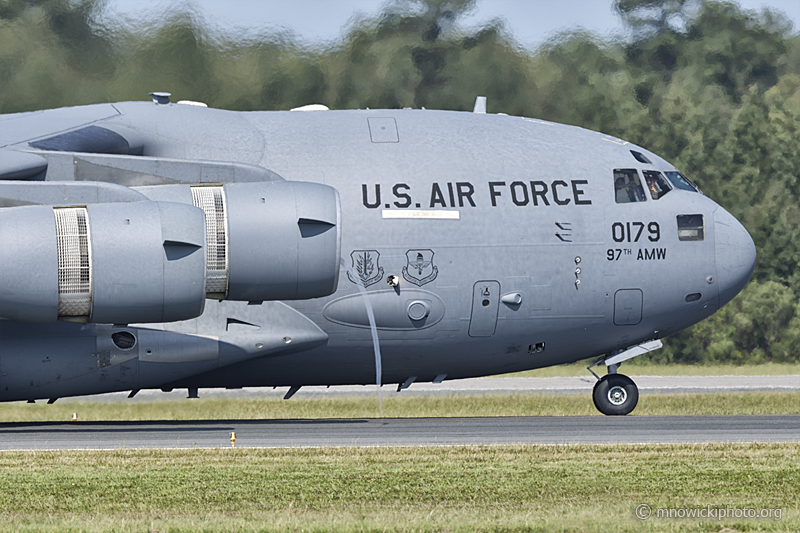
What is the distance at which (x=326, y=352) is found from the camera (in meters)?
20.1

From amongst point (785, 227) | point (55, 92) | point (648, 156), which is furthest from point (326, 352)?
point (785, 227)

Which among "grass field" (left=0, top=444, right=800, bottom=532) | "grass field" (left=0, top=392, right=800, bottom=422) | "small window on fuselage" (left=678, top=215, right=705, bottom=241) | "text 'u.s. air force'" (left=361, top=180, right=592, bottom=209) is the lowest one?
"grass field" (left=0, top=392, right=800, bottom=422)

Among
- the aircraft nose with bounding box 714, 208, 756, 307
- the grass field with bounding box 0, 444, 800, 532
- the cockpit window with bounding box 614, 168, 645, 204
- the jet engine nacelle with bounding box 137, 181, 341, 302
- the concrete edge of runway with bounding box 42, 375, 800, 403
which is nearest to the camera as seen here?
the grass field with bounding box 0, 444, 800, 532

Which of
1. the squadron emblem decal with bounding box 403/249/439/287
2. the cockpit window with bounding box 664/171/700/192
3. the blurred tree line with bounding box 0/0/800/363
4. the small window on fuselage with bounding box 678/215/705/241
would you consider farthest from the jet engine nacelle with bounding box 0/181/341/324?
the blurred tree line with bounding box 0/0/800/363

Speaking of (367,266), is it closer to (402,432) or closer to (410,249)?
(410,249)

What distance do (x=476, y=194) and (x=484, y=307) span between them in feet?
6.63

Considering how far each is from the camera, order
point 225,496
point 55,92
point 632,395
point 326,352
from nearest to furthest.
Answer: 1. point 225,496
2. point 326,352
3. point 632,395
4. point 55,92

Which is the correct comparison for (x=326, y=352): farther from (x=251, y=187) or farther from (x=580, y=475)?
Result: (x=580, y=475)

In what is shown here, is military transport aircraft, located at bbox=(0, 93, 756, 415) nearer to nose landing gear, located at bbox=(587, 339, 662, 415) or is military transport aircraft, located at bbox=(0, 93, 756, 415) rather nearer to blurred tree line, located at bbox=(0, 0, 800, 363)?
nose landing gear, located at bbox=(587, 339, 662, 415)

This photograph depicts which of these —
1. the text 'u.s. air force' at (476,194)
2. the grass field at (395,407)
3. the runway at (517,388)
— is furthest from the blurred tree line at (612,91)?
the text 'u.s. air force' at (476,194)

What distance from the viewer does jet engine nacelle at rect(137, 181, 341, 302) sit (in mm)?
15484

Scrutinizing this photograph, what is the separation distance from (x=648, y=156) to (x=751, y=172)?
79.1ft

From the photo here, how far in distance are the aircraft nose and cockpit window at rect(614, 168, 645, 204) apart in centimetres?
158

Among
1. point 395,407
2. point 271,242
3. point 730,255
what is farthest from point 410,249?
point 395,407
